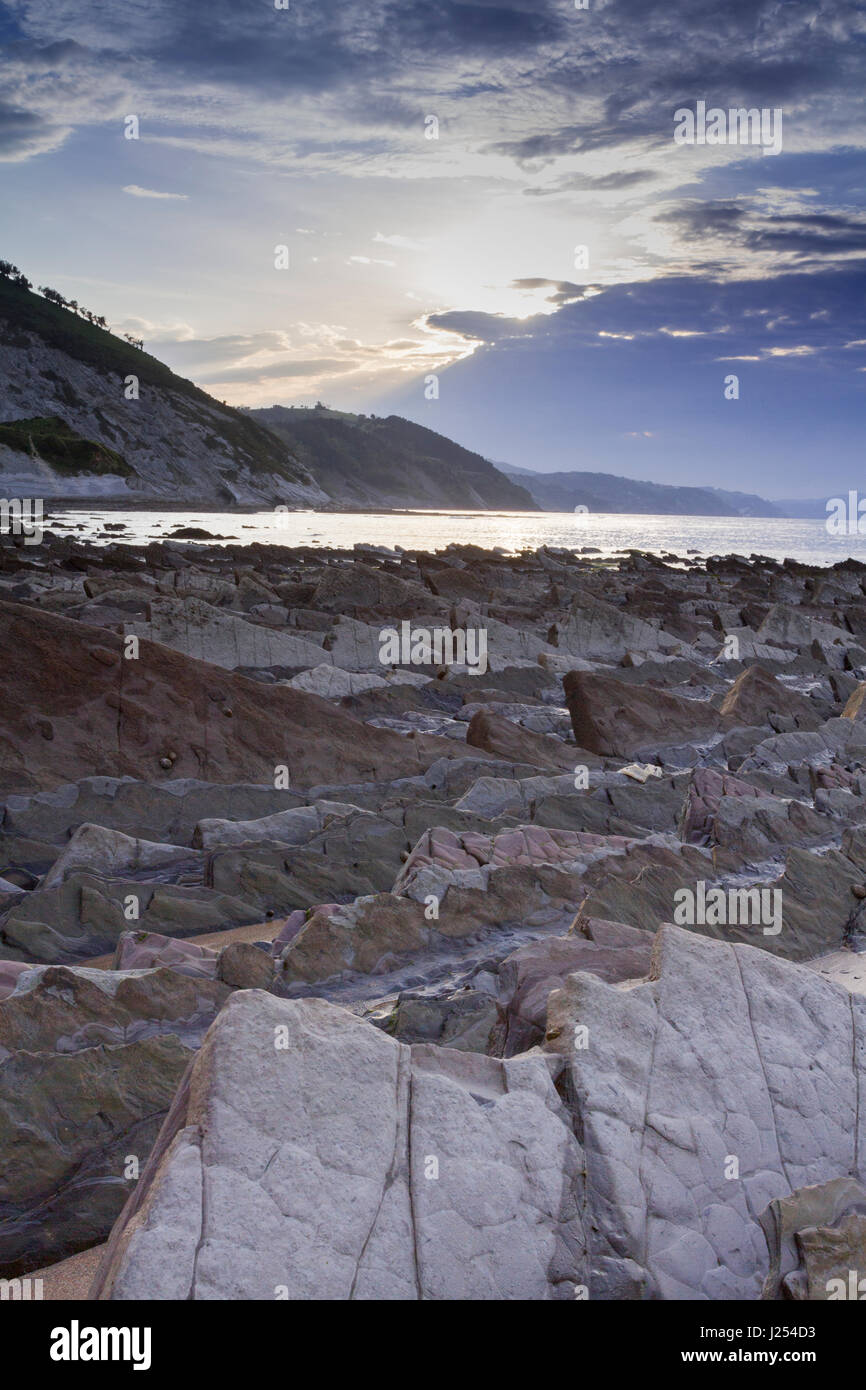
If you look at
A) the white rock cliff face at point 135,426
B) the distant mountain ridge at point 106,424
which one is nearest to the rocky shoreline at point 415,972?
the distant mountain ridge at point 106,424

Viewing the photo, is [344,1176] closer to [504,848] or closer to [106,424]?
[504,848]

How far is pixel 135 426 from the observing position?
109 metres

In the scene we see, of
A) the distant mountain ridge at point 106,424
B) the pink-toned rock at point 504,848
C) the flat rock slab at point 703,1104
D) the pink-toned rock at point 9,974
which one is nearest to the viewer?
the flat rock slab at point 703,1104

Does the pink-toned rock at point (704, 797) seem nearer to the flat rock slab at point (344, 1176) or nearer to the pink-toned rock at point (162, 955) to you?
the pink-toned rock at point (162, 955)

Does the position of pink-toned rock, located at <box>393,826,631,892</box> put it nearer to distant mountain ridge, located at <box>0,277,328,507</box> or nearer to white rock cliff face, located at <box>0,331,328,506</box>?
distant mountain ridge, located at <box>0,277,328,507</box>

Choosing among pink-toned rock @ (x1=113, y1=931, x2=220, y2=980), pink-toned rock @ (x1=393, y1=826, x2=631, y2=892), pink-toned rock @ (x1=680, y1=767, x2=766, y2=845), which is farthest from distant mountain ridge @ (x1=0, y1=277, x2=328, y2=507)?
pink-toned rock @ (x1=113, y1=931, x2=220, y2=980)

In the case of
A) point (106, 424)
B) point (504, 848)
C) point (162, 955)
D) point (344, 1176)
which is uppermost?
point (106, 424)

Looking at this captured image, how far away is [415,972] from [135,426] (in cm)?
11108

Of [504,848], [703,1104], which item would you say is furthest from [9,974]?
[703,1104]

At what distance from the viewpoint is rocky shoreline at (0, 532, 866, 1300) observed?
152 inches

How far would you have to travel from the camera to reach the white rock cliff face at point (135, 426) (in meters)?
103

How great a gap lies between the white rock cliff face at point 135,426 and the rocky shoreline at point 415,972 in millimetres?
84671

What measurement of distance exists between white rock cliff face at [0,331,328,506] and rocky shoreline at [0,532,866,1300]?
8467 centimetres

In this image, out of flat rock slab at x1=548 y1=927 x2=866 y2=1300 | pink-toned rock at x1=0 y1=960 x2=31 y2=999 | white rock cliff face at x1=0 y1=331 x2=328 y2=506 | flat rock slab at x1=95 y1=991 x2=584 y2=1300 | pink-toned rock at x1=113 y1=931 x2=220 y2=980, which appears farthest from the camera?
white rock cliff face at x1=0 y1=331 x2=328 y2=506
